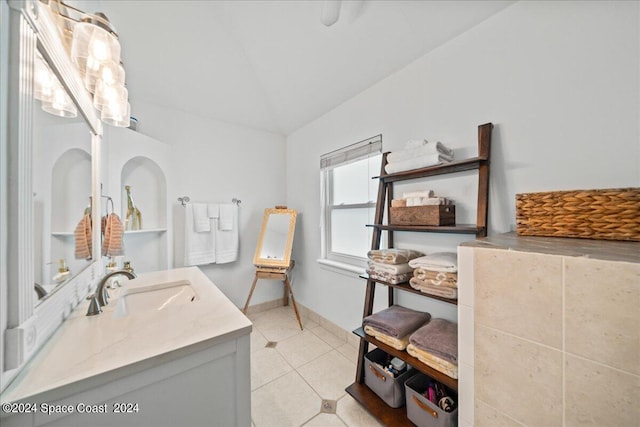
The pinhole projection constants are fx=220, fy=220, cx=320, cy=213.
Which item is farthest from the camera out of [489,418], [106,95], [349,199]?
[349,199]

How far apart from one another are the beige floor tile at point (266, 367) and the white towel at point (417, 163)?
1.74 meters

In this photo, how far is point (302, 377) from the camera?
168cm

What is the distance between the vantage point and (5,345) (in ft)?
1.60

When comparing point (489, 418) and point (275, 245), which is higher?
point (275, 245)

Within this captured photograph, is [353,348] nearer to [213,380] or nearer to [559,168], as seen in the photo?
[213,380]

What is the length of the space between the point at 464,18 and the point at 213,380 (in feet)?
7.13

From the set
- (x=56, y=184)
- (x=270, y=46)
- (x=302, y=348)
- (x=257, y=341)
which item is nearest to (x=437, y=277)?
(x=302, y=348)

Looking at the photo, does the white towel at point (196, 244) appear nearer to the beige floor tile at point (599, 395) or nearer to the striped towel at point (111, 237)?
the striped towel at point (111, 237)

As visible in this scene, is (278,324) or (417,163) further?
(278,324)

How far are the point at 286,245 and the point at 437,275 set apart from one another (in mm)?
1740

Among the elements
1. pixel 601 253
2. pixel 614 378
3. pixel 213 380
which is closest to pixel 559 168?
pixel 601 253

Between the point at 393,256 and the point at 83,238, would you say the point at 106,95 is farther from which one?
the point at 393,256

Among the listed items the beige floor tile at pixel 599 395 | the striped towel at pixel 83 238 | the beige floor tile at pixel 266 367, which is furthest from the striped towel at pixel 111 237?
the beige floor tile at pixel 599 395

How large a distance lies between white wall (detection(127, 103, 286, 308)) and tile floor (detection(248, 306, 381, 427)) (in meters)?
0.67
